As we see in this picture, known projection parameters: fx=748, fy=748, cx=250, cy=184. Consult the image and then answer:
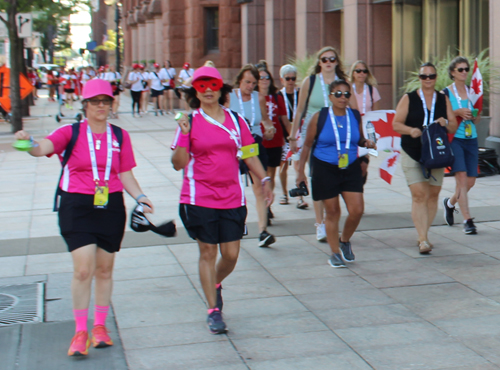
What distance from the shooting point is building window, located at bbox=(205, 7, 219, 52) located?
31719 mm

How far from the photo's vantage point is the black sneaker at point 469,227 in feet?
25.8

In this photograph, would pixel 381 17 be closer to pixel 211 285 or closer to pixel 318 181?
pixel 318 181

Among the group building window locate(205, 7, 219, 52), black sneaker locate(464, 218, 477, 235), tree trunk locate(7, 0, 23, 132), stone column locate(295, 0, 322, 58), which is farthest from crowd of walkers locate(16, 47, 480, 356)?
building window locate(205, 7, 219, 52)

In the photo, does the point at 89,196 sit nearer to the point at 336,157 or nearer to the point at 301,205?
the point at 336,157

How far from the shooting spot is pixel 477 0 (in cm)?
1516

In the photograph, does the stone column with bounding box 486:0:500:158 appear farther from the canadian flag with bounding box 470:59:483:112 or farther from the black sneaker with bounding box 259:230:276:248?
the black sneaker with bounding box 259:230:276:248

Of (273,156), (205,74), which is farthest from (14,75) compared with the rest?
(205,74)

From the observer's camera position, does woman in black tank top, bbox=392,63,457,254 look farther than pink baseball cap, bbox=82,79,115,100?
Yes

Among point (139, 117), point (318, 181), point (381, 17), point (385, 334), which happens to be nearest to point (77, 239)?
point (385, 334)

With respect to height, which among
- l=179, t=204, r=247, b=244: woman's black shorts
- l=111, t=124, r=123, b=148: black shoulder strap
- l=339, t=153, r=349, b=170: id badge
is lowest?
l=179, t=204, r=247, b=244: woman's black shorts

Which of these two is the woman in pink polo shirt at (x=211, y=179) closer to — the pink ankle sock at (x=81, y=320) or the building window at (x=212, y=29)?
the pink ankle sock at (x=81, y=320)

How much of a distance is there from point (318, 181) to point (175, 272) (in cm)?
151

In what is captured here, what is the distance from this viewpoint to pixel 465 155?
8.05 metres

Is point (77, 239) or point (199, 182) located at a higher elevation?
point (199, 182)
